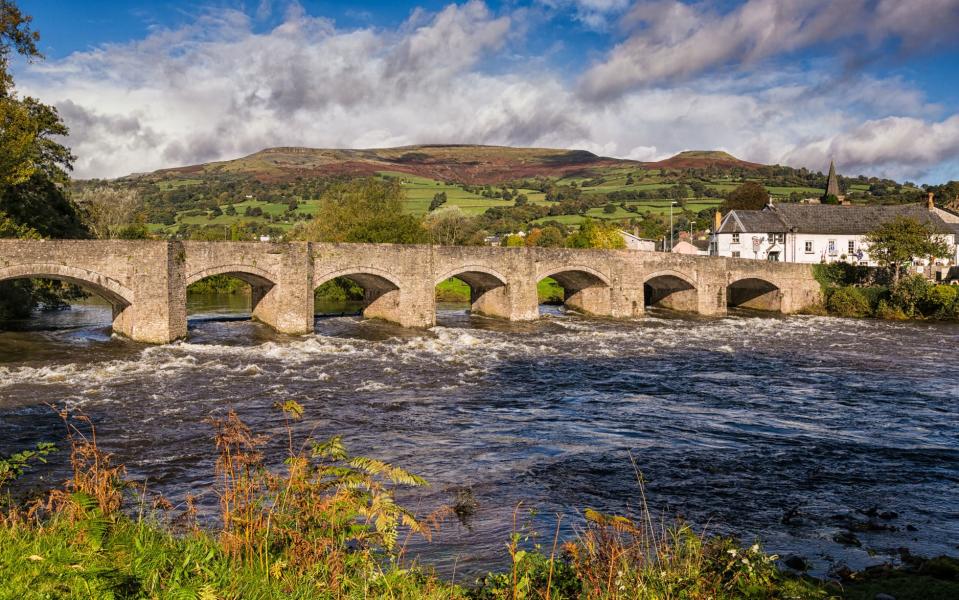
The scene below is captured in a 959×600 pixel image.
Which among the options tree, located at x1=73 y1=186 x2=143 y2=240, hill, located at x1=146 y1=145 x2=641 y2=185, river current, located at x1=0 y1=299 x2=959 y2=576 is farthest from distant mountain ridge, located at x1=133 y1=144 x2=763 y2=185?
river current, located at x1=0 y1=299 x2=959 y2=576

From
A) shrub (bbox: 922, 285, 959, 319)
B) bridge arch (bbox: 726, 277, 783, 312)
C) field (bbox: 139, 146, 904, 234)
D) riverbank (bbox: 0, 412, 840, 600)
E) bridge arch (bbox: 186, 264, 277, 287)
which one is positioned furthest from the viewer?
field (bbox: 139, 146, 904, 234)

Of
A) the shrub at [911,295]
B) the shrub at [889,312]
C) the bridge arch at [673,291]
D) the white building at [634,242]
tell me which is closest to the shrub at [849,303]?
the shrub at [889,312]

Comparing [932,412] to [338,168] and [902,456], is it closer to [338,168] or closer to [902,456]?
[902,456]

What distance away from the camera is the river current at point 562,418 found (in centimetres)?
1077

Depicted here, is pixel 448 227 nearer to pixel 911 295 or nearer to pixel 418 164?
pixel 911 295

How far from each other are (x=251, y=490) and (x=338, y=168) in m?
142

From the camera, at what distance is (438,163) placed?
6284 inches

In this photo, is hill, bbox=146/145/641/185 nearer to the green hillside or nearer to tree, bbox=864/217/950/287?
the green hillside

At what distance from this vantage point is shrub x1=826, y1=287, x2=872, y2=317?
157ft

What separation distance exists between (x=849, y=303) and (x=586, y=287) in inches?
754

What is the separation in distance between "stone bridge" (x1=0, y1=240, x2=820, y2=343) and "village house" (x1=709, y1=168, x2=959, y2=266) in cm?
1046

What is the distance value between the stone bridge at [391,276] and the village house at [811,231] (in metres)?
10.5

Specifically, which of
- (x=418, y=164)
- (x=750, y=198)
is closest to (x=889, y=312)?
(x=750, y=198)

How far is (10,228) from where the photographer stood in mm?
A: 29641
